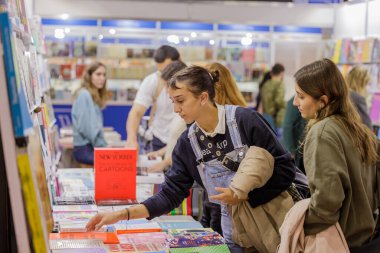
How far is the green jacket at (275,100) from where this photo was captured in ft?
30.1

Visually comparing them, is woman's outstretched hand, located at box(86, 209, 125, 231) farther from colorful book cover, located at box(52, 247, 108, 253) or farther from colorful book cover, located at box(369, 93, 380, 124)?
colorful book cover, located at box(369, 93, 380, 124)

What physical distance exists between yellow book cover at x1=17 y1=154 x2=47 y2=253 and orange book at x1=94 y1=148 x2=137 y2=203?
1.91 meters

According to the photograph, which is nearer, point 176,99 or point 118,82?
point 176,99

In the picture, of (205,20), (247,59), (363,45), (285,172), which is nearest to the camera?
(285,172)

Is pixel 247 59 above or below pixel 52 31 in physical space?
below

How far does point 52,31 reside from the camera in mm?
9859

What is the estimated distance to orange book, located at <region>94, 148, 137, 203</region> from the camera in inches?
138

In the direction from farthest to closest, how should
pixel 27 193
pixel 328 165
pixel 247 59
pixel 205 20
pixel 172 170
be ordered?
pixel 247 59 < pixel 205 20 < pixel 172 170 < pixel 328 165 < pixel 27 193

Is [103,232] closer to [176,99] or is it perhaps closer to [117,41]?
[176,99]

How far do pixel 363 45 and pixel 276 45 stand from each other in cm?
252

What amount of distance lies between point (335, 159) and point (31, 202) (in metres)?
1.25

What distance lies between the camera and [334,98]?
2.51 metres

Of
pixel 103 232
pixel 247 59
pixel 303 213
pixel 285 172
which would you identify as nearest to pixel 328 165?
pixel 303 213

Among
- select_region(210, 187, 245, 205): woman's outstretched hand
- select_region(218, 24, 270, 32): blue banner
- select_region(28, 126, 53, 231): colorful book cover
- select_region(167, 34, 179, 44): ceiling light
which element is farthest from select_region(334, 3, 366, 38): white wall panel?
select_region(28, 126, 53, 231): colorful book cover
